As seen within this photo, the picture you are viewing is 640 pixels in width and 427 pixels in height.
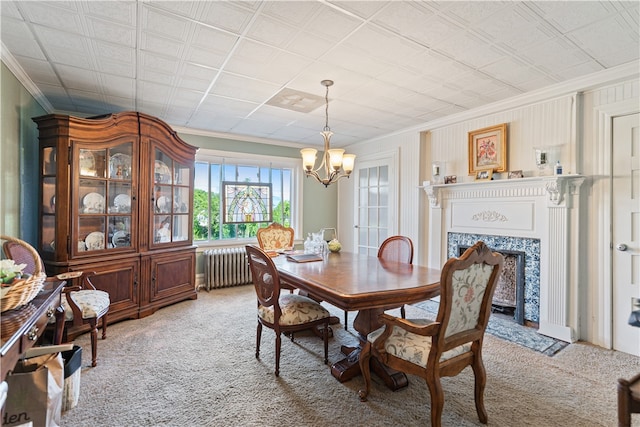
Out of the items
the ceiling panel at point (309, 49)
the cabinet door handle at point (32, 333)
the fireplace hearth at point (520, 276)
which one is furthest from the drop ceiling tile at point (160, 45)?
the fireplace hearth at point (520, 276)

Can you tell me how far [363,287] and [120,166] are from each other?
9.65ft

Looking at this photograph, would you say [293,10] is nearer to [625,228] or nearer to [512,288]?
[625,228]

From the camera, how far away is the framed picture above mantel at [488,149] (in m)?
3.31

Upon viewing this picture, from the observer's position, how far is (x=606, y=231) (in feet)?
8.68

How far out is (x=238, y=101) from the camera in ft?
10.8

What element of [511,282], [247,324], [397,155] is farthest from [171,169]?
[511,282]

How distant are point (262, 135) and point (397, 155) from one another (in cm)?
216

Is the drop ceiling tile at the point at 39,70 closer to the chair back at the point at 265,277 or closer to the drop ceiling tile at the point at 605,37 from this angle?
the chair back at the point at 265,277

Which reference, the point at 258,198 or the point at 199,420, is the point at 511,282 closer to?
the point at 199,420

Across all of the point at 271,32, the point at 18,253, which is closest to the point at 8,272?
the point at 18,253

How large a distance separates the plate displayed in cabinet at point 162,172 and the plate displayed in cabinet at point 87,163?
1.98ft

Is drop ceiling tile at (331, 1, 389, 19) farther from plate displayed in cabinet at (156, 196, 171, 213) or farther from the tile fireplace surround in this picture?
plate displayed in cabinet at (156, 196, 171, 213)

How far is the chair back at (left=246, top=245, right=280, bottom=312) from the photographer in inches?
80.9

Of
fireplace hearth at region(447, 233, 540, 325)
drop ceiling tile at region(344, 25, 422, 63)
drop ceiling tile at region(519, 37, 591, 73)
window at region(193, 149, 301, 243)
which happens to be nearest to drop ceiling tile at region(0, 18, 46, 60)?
drop ceiling tile at region(344, 25, 422, 63)
